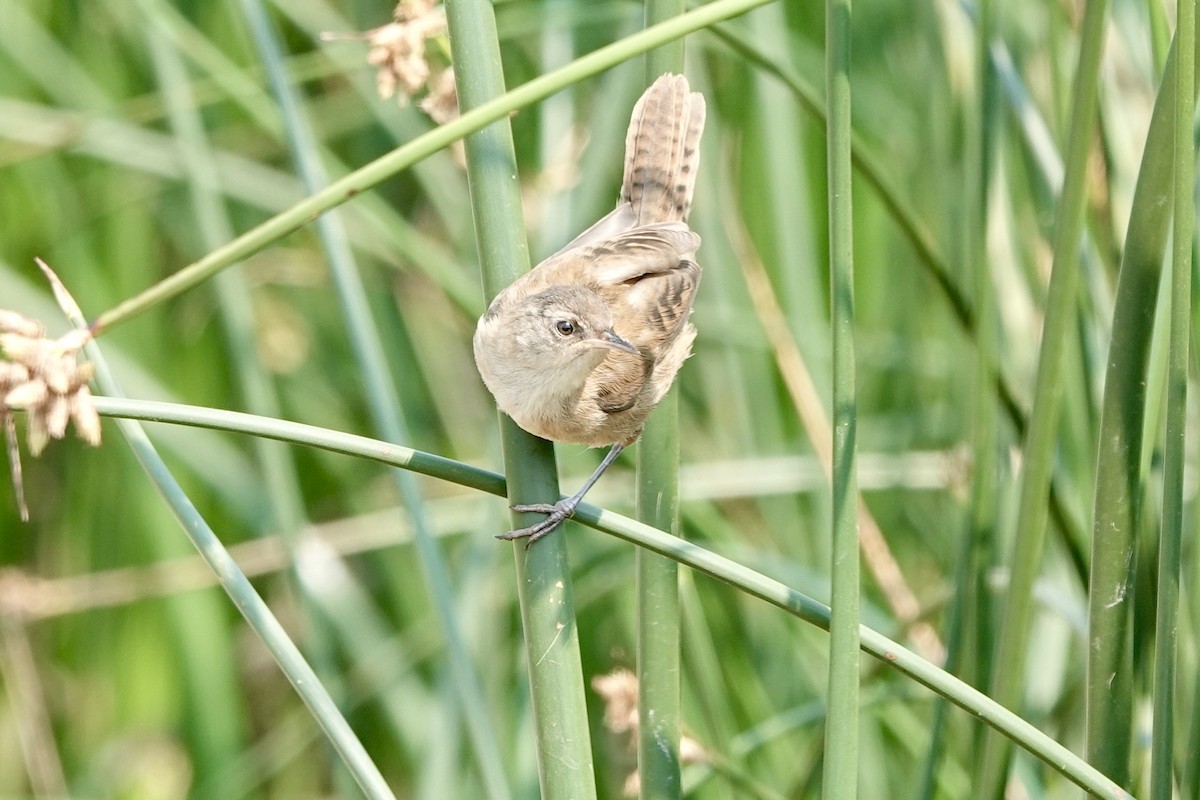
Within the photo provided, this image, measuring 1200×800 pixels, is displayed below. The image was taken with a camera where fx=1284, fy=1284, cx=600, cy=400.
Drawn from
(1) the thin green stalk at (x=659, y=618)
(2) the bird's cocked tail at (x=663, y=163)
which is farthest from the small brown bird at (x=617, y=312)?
(1) the thin green stalk at (x=659, y=618)

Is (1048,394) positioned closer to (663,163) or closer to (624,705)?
(624,705)

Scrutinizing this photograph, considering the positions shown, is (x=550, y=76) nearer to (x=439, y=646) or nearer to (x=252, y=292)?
(x=439, y=646)

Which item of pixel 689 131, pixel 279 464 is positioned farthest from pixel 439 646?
pixel 689 131

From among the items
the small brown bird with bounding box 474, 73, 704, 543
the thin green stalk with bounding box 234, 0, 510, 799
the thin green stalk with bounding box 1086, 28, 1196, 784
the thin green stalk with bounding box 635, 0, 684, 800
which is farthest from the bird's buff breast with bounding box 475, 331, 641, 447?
the thin green stalk with bounding box 1086, 28, 1196, 784

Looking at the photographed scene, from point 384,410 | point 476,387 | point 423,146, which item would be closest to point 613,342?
point 384,410

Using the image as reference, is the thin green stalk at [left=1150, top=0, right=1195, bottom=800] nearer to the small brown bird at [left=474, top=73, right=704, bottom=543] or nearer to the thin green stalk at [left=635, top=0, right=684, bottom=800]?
the thin green stalk at [left=635, top=0, right=684, bottom=800]

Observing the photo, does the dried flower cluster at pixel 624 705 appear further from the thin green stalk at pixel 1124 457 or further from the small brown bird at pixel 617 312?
the thin green stalk at pixel 1124 457
